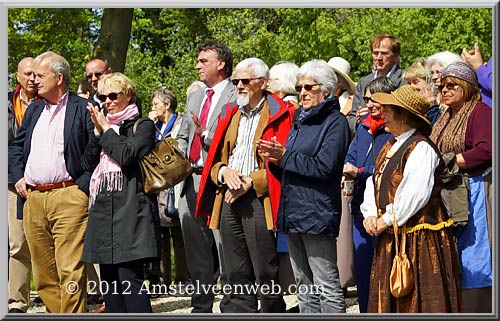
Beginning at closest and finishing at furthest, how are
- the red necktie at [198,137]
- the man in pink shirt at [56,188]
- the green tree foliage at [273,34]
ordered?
the man in pink shirt at [56,188] → the red necktie at [198,137] → the green tree foliage at [273,34]

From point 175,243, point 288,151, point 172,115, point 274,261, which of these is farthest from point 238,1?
point 175,243

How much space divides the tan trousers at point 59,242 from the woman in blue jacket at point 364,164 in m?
2.21

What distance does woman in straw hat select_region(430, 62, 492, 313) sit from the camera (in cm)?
741

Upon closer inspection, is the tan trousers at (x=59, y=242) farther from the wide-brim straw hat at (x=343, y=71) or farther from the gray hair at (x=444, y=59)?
the gray hair at (x=444, y=59)

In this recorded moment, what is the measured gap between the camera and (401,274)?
22.0ft

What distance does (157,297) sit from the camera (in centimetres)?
985

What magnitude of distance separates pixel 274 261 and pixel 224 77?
1.89 metres

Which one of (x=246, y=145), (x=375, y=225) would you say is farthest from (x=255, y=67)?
(x=375, y=225)

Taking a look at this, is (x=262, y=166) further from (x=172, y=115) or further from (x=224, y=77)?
(x=172, y=115)

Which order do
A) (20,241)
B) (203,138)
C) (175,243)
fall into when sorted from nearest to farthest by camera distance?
(203,138) < (20,241) < (175,243)

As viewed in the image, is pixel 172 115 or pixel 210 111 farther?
pixel 172 115

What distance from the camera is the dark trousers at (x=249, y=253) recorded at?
25.7 feet

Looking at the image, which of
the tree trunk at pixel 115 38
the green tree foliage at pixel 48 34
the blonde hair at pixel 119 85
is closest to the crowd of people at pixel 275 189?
the blonde hair at pixel 119 85

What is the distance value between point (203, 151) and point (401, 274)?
8.46ft
